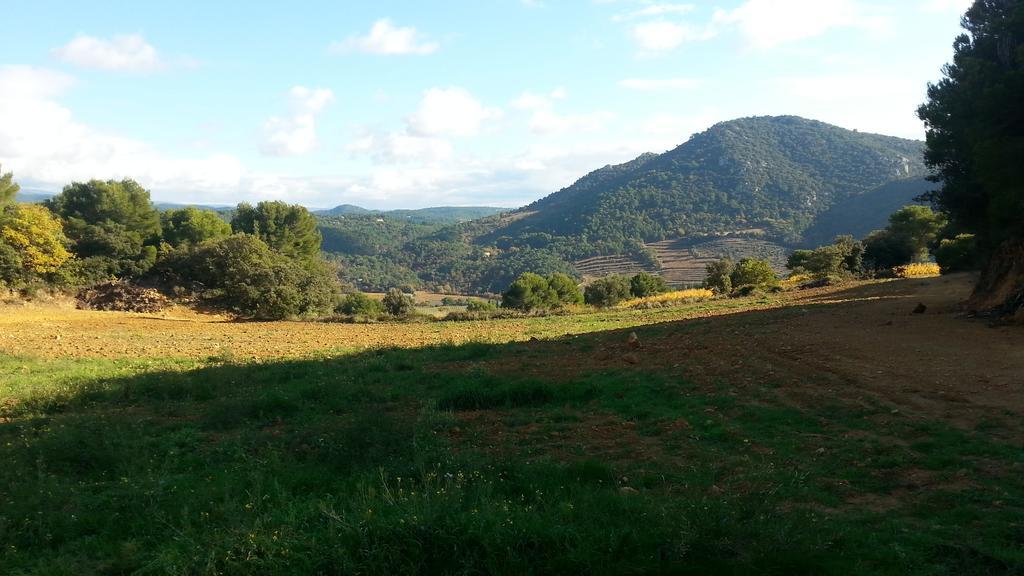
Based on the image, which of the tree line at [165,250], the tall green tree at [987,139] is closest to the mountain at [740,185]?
the tree line at [165,250]

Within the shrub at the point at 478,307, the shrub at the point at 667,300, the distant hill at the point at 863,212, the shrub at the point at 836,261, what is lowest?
the shrub at the point at 478,307

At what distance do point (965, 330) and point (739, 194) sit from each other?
412 feet

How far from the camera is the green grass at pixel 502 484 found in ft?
11.5

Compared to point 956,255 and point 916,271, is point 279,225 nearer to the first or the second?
point 916,271

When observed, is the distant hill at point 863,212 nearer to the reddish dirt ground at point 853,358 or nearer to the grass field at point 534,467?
the reddish dirt ground at point 853,358

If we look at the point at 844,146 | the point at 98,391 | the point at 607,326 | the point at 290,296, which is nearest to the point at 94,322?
the point at 290,296

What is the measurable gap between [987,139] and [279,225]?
4879 centimetres

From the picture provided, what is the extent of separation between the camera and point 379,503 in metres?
4.11

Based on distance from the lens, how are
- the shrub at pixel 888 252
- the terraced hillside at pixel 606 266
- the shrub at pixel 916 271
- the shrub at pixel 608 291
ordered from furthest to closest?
the terraced hillside at pixel 606 266, the shrub at pixel 608 291, the shrub at pixel 888 252, the shrub at pixel 916 271

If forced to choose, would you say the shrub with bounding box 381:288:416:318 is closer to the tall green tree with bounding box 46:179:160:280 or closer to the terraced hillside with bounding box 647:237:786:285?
the tall green tree with bounding box 46:179:160:280

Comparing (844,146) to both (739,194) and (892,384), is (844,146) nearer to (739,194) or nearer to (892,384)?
(739,194)

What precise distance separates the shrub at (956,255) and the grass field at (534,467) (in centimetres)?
2624

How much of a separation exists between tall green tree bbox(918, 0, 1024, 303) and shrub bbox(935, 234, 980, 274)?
16150 millimetres

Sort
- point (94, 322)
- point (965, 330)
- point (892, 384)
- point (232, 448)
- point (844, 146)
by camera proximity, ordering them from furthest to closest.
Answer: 1. point (844, 146)
2. point (94, 322)
3. point (965, 330)
4. point (892, 384)
5. point (232, 448)
